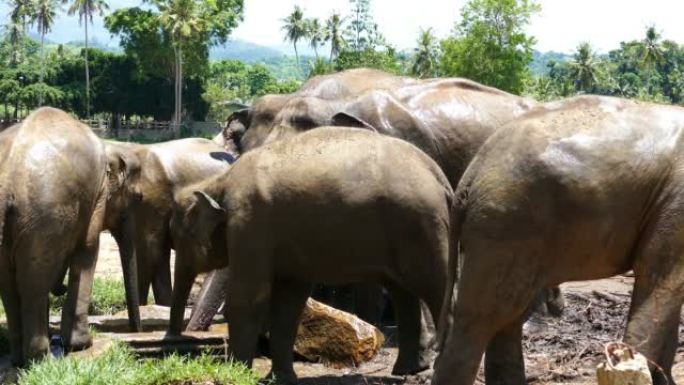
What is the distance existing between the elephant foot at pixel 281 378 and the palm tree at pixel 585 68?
8919cm

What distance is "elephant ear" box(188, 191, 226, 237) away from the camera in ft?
28.3

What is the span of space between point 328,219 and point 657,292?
3.20 meters

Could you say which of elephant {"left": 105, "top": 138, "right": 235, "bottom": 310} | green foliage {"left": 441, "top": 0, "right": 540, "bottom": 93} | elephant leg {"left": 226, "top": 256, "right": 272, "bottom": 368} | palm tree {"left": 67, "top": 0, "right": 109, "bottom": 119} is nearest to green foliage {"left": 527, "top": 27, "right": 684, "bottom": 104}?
green foliage {"left": 441, "top": 0, "right": 540, "bottom": 93}

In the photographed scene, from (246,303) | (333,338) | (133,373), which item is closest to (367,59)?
(333,338)

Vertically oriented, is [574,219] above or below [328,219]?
above

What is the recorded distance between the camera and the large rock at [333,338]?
9688 millimetres

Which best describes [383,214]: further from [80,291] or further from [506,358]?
[80,291]

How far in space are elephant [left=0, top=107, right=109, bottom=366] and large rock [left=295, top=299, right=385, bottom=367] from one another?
7.53 feet

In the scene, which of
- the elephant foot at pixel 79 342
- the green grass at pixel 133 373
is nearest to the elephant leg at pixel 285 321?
the green grass at pixel 133 373

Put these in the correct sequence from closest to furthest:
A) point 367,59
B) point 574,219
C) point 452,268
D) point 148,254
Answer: point 574,219
point 452,268
point 148,254
point 367,59

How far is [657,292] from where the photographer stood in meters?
5.85

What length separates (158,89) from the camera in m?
67.4

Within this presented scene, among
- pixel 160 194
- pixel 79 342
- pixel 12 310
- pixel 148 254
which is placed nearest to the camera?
pixel 12 310

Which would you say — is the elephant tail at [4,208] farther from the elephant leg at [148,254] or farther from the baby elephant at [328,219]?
the elephant leg at [148,254]
